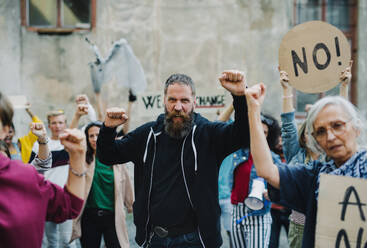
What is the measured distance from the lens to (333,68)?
3498mm

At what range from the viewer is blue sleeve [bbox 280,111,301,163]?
331 centimetres

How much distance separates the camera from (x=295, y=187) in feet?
7.45

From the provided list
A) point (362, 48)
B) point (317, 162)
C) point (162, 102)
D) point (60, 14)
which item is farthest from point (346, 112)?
point (362, 48)

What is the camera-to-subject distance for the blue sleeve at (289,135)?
3309mm

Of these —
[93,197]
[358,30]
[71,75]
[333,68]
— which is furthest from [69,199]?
[358,30]

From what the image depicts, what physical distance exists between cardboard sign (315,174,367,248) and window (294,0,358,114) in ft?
27.0

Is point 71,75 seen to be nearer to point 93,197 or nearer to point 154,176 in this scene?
point 93,197

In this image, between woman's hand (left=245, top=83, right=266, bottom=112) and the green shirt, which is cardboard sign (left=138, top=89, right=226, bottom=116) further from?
woman's hand (left=245, top=83, right=266, bottom=112)

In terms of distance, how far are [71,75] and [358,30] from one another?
6.40 metres

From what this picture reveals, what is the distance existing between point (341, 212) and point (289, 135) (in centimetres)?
133

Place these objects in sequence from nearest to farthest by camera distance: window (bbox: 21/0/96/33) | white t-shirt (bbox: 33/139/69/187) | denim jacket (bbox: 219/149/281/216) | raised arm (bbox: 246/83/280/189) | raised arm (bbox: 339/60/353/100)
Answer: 1. raised arm (bbox: 246/83/280/189)
2. raised arm (bbox: 339/60/353/100)
3. denim jacket (bbox: 219/149/281/216)
4. white t-shirt (bbox: 33/139/69/187)
5. window (bbox: 21/0/96/33)

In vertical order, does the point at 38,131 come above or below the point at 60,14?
below

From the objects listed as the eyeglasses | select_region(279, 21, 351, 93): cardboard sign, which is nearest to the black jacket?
the eyeglasses

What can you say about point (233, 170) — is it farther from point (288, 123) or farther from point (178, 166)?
point (178, 166)
